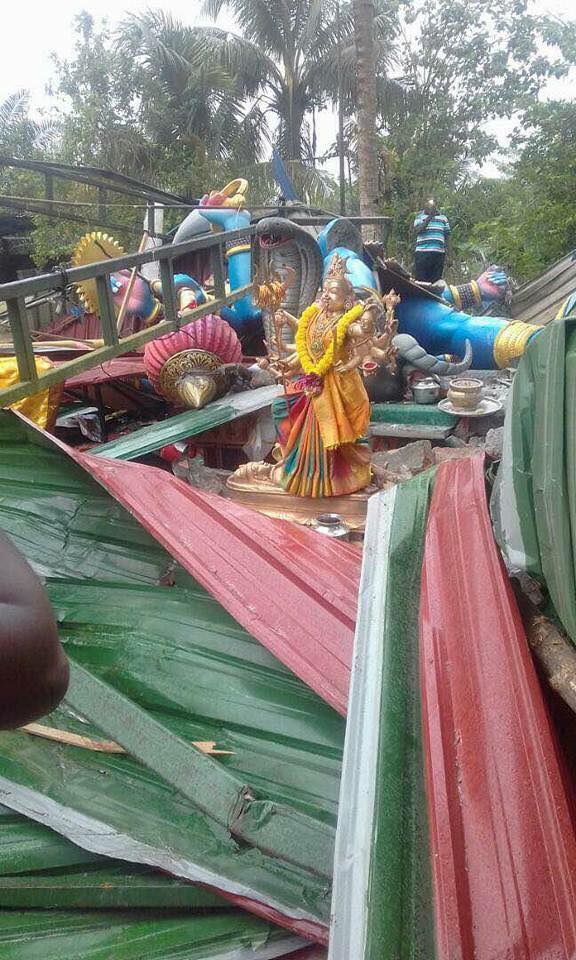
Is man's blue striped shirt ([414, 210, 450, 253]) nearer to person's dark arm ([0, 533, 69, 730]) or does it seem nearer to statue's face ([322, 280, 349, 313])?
statue's face ([322, 280, 349, 313])

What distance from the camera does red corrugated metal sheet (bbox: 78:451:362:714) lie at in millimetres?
1989

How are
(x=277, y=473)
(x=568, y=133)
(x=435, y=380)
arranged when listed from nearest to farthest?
1. (x=277, y=473)
2. (x=435, y=380)
3. (x=568, y=133)

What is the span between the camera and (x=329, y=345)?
4219 millimetres

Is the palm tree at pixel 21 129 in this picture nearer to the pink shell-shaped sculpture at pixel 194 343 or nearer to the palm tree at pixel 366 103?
the palm tree at pixel 366 103

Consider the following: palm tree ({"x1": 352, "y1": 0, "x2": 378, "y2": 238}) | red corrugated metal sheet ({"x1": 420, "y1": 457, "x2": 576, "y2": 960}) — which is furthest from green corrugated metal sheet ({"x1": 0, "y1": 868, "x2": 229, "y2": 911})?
palm tree ({"x1": 352, "y1": 0, "x2": 378, "y2": 238})

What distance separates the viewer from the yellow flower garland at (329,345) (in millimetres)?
4121

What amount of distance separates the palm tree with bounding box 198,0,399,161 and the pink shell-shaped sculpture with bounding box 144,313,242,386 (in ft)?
42.4

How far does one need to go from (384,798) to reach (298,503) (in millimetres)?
Result: 3484

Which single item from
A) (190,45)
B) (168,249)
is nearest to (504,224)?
(168,249)

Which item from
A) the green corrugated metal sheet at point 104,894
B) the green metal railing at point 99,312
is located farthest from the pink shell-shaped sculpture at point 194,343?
the green corrugated metal sheet at point 104,894

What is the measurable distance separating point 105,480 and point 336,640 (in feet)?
3.78

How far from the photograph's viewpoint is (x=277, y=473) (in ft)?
15.7

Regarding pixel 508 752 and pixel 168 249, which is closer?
pixel 508 752

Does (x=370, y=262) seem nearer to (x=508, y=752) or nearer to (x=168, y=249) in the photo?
(x=168, y=249)
